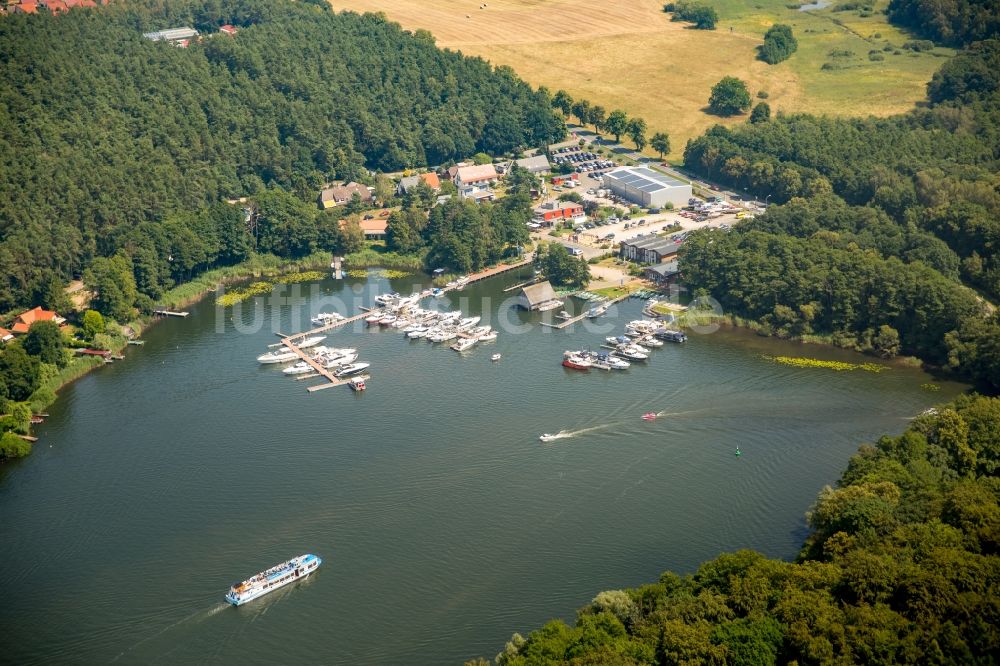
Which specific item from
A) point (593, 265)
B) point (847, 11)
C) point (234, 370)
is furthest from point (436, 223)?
point (847, 11)

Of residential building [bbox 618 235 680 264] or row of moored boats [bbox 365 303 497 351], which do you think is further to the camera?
residential building [bbox 618 235 680 264]

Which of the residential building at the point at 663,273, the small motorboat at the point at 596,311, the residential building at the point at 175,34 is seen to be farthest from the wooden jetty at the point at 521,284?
the residential building at the point at 175,34

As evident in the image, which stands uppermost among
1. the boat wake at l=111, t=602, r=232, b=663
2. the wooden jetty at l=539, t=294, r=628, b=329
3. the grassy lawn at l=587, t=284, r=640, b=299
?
the grassy lawn at l=587, t=284, r=640, b=299

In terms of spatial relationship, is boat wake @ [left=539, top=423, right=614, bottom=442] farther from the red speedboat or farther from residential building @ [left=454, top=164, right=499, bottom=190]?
residential building @ [left=454, top=164, right=499, bottom=190]

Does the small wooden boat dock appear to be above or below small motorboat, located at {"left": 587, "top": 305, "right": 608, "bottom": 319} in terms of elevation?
below

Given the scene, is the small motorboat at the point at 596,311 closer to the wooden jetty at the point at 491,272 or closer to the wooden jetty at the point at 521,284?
the wooden jetty at the point at 521,284

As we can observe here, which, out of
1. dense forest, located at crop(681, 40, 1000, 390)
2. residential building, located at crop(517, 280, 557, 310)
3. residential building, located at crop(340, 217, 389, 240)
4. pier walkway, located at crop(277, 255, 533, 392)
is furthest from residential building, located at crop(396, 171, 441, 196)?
dense forest, located at crop(681, 40, 1000, 390)
